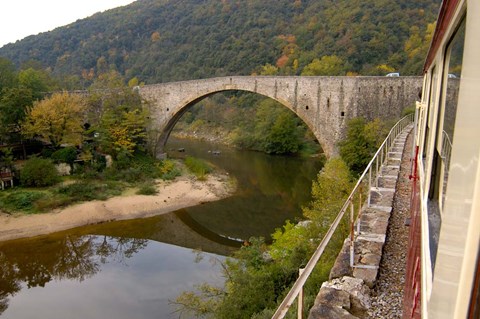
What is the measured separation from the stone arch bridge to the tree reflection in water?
991 centimetres

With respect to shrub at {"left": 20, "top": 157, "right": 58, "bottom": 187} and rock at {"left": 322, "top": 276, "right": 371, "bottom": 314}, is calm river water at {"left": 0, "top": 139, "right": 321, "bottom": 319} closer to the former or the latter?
shrub at {"left": 20, "top": 157, "right": 58, "bottom": 187}

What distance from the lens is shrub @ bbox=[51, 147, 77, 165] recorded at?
16.1 m

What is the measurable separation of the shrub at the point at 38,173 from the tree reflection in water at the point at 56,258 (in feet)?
11.7

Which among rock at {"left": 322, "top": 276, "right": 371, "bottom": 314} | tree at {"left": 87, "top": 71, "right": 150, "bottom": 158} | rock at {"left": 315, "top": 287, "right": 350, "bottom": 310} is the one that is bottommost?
tree at {"left": 87, "top": 71, "right": 150, "bottom": 158}

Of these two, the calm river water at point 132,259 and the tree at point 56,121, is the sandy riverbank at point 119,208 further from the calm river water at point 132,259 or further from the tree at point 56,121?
the tree at point 56,121

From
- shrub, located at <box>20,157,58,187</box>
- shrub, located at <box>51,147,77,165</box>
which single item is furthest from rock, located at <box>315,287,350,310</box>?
shrub, located at <box>51,147,77,165</box>

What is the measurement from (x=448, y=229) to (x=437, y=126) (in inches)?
56.0

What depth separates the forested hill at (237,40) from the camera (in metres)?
28.4

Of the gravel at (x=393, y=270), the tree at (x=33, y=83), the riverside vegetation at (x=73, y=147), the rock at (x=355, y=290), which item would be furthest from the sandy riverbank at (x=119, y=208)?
the rock at (x=355, y=290)

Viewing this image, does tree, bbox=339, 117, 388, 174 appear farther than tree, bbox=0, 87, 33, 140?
No

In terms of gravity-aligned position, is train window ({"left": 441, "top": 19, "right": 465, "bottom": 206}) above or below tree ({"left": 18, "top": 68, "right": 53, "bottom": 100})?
above

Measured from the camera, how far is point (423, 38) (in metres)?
27.8

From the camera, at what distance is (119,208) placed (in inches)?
550

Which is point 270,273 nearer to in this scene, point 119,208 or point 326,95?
point 119,208
